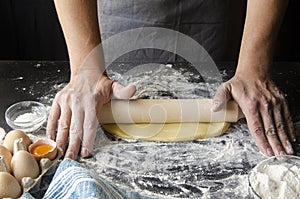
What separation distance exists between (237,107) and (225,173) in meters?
0.21

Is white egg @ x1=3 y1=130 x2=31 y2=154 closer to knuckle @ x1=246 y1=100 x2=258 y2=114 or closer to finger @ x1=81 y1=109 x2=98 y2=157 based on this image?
finger @ x1=81 y1=109 x2=98 y2=157

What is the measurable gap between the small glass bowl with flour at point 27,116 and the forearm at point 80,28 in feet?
0.42

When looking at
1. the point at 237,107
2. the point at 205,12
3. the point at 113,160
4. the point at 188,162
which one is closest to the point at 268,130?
Answer: the point at 237,107

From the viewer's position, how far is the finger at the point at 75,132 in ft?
3.66

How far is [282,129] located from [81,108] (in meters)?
0.47

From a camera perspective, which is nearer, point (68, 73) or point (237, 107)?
point (237, 107)

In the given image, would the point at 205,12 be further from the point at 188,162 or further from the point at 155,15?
the point at 188,162

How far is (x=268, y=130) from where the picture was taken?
118cm

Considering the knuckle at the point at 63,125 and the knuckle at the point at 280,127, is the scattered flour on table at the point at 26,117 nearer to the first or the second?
the knuckle at the point at 63,125

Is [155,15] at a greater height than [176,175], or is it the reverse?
[155,15]

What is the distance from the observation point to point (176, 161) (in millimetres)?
1104

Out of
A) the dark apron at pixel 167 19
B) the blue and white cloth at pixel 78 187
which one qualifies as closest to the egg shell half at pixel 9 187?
the blue and white cloth at pixel 78 187

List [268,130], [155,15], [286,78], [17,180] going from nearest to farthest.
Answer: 1. [17,180]
2. [268,130]
3. [286,78]
4. [155,15]

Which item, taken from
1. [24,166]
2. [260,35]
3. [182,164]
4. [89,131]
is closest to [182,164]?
[182,164]
